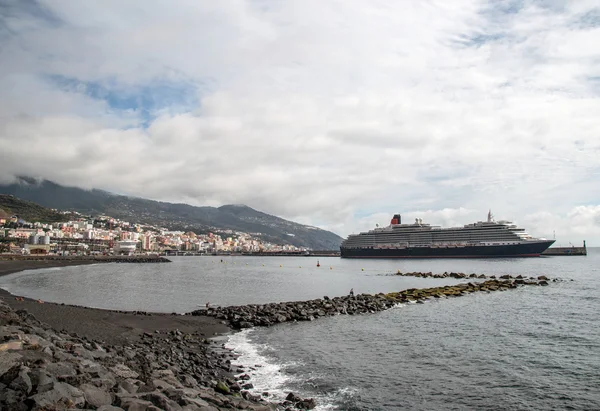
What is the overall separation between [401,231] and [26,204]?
176545 mm

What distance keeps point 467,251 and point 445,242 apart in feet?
18.5

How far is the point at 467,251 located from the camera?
319 ft

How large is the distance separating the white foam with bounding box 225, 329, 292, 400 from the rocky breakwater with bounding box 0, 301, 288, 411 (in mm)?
531

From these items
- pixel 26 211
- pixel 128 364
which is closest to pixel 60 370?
pixel 128 364

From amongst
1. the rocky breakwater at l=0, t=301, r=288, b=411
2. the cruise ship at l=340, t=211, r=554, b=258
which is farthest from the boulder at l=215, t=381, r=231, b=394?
the cruise ship at l=340, t=211, r=554, b=258

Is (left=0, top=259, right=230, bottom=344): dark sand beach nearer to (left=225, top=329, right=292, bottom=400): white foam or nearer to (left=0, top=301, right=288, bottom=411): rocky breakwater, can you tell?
(left=225, top=329, right=292, bottom=400): white foam

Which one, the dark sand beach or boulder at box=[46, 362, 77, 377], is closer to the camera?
boulder at box=[46, 362, 77, 377]

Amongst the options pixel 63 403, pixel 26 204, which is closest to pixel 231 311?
pixel 63 403

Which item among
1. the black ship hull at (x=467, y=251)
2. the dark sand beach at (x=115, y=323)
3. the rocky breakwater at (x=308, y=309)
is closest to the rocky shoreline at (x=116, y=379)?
the dark sand beach at (x=115, y=323)

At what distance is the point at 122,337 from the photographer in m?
15.8

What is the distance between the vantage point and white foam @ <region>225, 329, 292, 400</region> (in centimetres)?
1142

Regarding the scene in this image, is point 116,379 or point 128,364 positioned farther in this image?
point 128,364

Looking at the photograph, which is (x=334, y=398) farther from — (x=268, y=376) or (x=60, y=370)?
(x=60, y=370)

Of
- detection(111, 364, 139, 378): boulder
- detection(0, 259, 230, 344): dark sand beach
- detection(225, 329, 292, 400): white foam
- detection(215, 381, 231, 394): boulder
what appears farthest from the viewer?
detection(0, 259, 230, 344): dark sand beach
